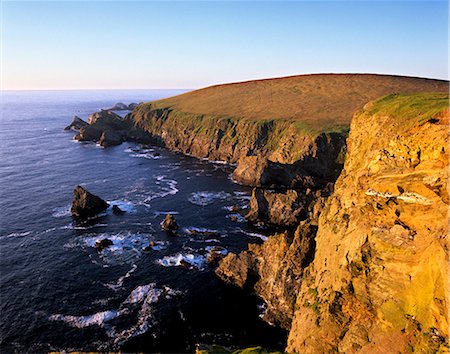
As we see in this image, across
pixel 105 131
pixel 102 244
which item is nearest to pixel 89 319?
pixel 102 244

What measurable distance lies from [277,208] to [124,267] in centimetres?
3257

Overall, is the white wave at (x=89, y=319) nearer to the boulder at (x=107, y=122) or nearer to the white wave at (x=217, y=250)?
the white wave at (x=217, y=250)

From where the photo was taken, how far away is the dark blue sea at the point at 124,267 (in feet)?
131

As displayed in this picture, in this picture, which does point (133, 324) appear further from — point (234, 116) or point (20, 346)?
point (234, 116)

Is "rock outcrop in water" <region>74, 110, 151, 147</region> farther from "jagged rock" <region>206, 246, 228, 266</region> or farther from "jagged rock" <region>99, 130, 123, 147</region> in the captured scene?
"jagged rock" <region>206, 246, 228, 266</region>

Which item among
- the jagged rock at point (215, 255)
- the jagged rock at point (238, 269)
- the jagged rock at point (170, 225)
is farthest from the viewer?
the jagged rock at point (170, 225)

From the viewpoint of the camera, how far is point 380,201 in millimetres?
26188

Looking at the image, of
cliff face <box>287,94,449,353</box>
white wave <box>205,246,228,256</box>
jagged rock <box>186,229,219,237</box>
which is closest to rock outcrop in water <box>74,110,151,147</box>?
jagged rock <box>186,229,219,237</box>

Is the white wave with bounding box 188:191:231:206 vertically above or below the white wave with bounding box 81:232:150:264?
above

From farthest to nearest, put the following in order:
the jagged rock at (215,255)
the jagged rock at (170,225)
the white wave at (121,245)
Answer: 1. the jagged rock at (170,225)
2. the white wave at (121,245)
3. the jagged rock at (215,255)

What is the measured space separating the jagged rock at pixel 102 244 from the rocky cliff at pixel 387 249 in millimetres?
38777

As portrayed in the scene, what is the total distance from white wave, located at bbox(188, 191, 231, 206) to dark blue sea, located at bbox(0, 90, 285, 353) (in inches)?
13.6

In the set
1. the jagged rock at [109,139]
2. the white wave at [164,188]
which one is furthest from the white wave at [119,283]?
the jagged rock at [109,139]

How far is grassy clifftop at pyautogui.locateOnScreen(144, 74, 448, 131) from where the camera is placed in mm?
131500
